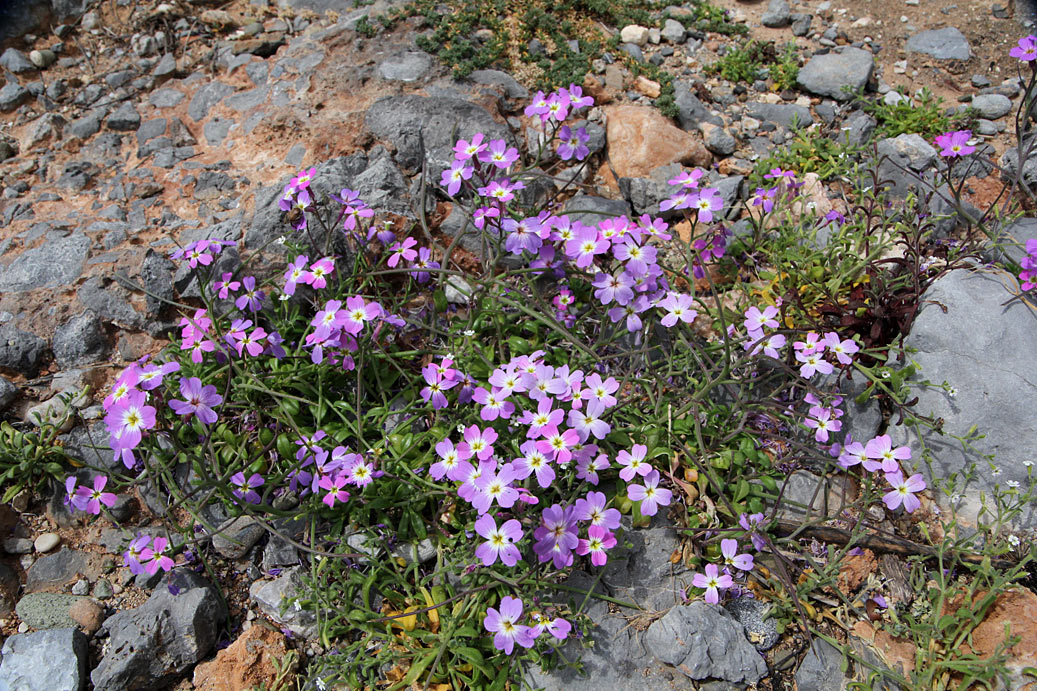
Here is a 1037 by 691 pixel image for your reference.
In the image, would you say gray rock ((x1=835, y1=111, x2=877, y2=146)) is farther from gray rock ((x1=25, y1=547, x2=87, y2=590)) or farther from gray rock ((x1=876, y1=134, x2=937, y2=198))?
gray rock ((x1=25, y1=547, x2=87, y2=590))

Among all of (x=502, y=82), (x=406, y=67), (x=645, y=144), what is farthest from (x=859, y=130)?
(x=406, y=67)

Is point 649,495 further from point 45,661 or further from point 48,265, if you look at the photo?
point 48,265

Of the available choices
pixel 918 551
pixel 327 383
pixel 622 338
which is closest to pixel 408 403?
pixel 327 383

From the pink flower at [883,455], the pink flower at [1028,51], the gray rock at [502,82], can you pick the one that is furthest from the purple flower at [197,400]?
the pink flower at [1028,51]

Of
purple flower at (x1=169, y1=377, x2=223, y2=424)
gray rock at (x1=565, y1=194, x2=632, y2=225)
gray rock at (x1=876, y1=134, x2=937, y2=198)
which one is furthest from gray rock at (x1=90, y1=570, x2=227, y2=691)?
gray rock at (x1=876, y1=134, x2=937, y2=198)

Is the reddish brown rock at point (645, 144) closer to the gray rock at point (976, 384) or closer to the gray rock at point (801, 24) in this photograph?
the gray rock at point (801, 24)

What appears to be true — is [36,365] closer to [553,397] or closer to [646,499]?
[553,397]

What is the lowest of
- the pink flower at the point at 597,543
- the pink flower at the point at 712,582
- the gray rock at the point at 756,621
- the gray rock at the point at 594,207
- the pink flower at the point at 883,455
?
the gray rock at the point at 756,621
